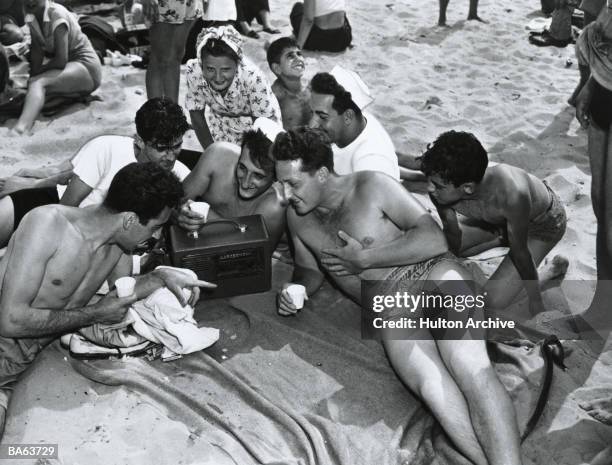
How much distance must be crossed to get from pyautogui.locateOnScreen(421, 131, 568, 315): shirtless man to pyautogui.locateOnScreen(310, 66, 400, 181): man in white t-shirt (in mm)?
437

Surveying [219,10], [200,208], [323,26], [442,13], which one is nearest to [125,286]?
[200,208]

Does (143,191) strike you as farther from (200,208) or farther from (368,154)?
(368,154)

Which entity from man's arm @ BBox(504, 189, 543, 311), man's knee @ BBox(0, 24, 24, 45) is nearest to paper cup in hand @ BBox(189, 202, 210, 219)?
man's arm @ BBox(504, 189, 543, 311)

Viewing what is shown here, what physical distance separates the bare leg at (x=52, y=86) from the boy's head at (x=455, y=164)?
140 inches

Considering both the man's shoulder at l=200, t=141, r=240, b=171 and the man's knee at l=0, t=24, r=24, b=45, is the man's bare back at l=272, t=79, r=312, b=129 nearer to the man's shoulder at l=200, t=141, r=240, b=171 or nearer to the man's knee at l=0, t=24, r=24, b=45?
the man's shoulder at l=200, t=141, r=240, b=171

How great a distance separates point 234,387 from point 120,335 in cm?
63

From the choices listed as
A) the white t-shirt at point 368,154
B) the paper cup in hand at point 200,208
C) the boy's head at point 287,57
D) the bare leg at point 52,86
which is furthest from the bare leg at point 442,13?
the paper cup in hand at point 200,208

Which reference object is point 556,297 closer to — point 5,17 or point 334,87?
point 334,87

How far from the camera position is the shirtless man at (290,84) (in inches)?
202

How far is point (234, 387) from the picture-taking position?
3334 mm

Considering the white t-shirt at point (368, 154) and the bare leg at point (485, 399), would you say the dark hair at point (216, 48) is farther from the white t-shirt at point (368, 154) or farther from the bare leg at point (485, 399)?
the bare leg at point (485, 399)

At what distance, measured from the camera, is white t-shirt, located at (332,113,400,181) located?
13.2 ft

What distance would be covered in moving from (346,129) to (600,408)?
2100 mm

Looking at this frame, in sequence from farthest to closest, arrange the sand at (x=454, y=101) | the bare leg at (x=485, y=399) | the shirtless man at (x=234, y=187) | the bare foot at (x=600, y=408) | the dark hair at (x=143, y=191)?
the sand at (x=454, y=101), the shirtless man at (x=234, y=187), the bare foot at (x=600, y=408), the dark hair at (x=143, y=191), the bare leg at (x=485, y=399)
